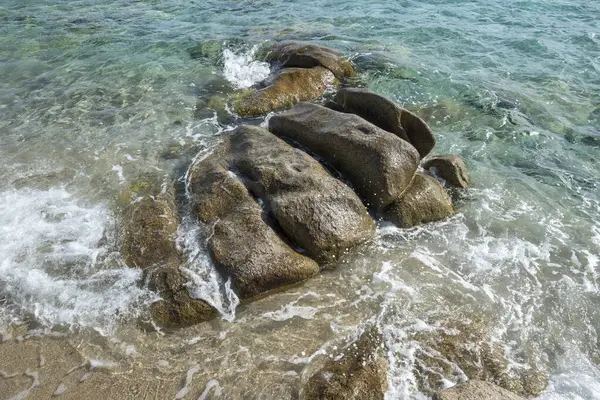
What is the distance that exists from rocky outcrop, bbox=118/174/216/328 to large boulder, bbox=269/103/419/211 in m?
2.83

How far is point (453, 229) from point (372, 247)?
1.51 m

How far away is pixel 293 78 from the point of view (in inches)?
426

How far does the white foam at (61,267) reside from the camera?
5.29 meters

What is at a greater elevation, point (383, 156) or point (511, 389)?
point (383, 156)

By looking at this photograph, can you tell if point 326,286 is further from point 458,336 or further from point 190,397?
point 190,397

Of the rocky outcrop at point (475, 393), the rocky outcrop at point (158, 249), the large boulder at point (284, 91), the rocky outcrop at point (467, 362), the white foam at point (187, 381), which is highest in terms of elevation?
the large boulder at point (284, 91)

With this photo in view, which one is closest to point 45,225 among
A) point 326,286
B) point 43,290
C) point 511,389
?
point 43,290

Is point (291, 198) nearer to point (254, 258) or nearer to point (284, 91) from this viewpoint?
point (254, 258)

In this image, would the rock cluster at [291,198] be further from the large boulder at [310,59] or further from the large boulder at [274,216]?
the large boulder at [310,59]

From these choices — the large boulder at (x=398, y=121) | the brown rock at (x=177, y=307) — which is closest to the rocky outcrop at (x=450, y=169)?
the large boulder at (x=398, y=121)

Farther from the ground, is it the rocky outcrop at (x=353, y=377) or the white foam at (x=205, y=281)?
the white foam at (x=205, y=281)

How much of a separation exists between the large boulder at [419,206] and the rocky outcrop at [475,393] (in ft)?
9.66

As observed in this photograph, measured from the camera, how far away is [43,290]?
5539 millimetres

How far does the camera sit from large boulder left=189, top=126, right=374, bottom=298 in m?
5.62
